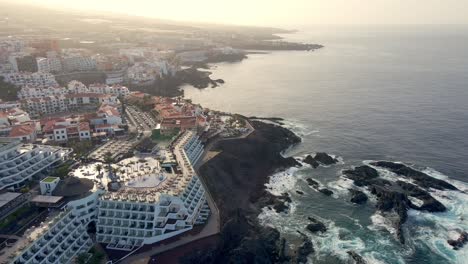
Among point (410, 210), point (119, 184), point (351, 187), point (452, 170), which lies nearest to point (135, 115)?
point (119, 184)

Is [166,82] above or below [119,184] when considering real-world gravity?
below

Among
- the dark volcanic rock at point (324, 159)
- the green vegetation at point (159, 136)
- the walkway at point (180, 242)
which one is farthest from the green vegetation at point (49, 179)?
the dark volcanic rock at point (324, 159)

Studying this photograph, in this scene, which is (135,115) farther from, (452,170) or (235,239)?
(452,170)

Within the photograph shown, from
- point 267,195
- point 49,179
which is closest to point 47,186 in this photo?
point 49,179

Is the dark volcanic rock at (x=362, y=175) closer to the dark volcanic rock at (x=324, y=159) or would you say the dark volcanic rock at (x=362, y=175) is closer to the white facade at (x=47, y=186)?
the dark volcanic rock at (x=324, y=159)

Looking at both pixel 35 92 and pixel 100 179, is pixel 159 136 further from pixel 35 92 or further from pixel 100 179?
pixel 35 92

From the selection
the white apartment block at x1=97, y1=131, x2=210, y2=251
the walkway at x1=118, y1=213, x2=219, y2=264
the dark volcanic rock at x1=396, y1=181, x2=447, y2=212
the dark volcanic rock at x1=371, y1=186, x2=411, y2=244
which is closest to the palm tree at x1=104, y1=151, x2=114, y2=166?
the white apartment block at x1=97, y1=131, x2=210, y2=251
